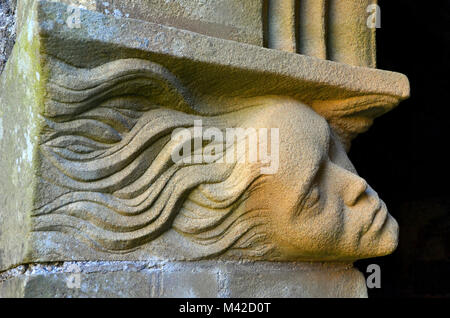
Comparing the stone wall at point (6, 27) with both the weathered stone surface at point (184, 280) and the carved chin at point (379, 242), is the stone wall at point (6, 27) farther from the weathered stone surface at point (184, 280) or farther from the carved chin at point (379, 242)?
the carved chin at point (379, 242)

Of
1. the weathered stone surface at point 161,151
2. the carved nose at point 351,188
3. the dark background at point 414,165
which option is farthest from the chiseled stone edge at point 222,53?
the dark background at point 414,165

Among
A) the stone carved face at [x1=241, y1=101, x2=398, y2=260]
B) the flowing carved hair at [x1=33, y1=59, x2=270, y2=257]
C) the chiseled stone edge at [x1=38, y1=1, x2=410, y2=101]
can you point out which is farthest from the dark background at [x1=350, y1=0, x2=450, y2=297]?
the flowing carved hair at [x1=33, y1=59, x2=270, y2=257]

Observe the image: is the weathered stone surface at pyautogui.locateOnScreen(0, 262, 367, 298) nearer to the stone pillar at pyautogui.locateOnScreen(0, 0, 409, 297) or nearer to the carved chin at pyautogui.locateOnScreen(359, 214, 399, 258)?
the stone pillar at pyautogui.locateOnScreen(0, 0, 409, 297)

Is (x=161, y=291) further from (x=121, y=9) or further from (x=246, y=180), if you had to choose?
(x=121, y=9)

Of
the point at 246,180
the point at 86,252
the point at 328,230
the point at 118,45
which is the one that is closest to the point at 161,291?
the point at 86,252

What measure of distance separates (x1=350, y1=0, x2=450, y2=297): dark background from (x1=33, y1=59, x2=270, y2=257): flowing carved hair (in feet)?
6.11

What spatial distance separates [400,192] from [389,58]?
93cm

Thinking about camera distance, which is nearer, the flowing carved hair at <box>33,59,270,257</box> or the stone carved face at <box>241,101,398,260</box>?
the flowing carved hair at <box>33,59,270,257</box>

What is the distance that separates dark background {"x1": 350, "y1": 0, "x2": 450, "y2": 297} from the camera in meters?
2.82

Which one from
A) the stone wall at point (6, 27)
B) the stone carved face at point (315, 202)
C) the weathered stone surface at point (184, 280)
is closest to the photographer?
the weathered stone surface at point (184, 280)

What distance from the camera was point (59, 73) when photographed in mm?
1072

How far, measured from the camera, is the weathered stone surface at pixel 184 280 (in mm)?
1053

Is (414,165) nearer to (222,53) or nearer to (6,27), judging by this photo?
(222,53)

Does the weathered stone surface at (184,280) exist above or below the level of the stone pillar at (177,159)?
below
